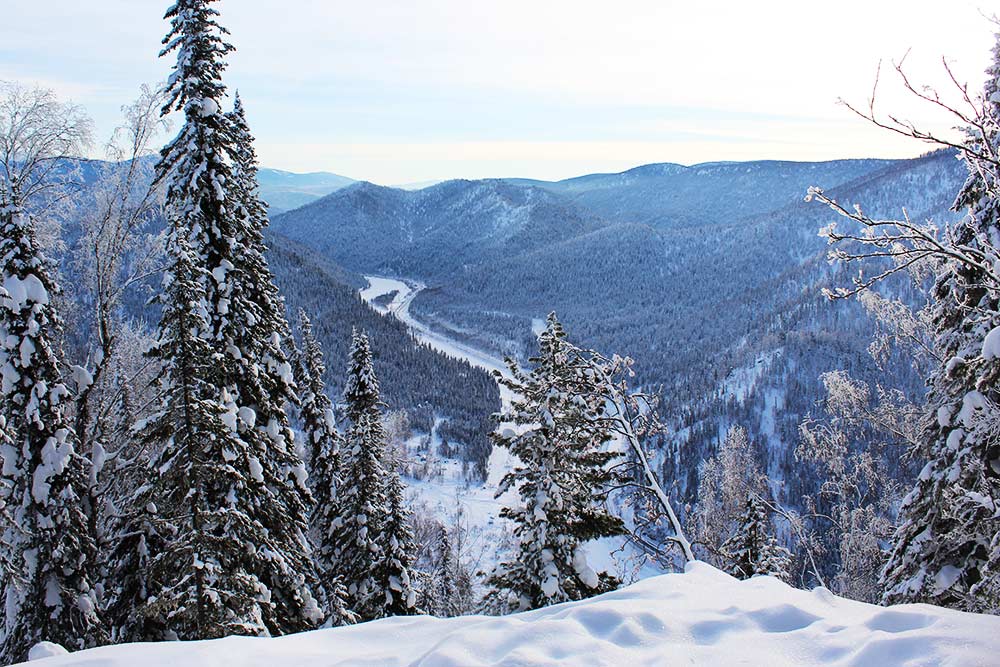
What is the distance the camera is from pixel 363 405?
2002 centimetres

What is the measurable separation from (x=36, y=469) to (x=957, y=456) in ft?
55.6

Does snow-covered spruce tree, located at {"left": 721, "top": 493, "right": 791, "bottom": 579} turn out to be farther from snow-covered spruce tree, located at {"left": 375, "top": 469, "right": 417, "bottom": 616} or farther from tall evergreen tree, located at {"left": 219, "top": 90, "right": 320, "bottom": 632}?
tall evergreen tree, located at {"left": 219, "top": 90, "right": 320, "bottom": 632}

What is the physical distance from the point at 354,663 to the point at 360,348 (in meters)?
15.5

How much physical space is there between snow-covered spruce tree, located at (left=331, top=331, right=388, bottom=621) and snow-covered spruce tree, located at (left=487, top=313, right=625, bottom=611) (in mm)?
7159

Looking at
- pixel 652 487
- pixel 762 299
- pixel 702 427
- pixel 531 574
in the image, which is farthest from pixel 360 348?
pixel 762 299

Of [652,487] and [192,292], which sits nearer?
[192,292]

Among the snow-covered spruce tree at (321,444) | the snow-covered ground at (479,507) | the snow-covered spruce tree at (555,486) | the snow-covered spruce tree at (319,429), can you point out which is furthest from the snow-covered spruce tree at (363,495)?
the snow-covered ground at (479,507)

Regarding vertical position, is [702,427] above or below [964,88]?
below

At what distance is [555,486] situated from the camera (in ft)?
41.7

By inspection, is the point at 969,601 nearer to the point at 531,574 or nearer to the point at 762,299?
the point at 531,574

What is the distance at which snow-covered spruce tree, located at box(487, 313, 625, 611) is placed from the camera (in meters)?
12.7

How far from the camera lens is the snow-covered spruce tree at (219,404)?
10.2m

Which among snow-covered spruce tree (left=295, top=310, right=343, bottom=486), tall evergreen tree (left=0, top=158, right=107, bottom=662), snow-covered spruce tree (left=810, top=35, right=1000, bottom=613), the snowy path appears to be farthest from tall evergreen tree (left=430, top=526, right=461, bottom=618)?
the snowy path

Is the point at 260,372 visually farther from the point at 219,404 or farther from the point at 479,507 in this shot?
the point at 479,507
